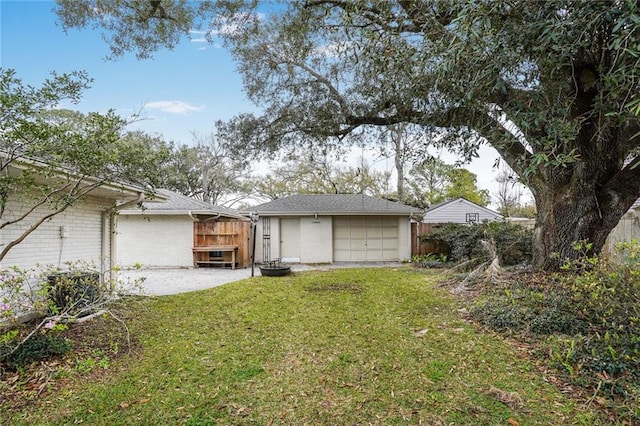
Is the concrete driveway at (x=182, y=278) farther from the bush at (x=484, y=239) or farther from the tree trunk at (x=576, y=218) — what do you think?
the tree trunk at (x=576, y=218)

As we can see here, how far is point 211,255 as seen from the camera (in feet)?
42.3

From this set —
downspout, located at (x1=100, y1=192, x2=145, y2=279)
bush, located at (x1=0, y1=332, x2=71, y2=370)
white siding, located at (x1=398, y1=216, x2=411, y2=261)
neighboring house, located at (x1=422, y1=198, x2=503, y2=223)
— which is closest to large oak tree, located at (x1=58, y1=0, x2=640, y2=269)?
downspout, located at (x1=100, y1=192, x2=145, y2=279)

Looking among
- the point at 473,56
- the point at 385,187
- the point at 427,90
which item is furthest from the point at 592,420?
the point at 385,187

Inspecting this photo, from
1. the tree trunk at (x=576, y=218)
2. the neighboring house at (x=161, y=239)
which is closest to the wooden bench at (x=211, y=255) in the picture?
the neighboring house at (x=161, y=239)

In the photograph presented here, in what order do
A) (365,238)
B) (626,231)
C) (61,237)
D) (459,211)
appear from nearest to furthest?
(61,237) → (626,231) → (365,238) → (459,211)

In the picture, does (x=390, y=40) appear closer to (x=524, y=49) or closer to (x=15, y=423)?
(x=524, y=49)

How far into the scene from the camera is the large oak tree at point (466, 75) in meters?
3.14

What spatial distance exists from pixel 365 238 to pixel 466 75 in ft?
35.8

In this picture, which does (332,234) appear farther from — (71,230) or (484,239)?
(71,230)

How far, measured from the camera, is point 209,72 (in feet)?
32.2

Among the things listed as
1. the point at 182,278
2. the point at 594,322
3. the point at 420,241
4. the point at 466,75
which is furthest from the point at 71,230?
the point at 420,241

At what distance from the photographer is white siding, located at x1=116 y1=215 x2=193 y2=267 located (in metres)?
12.6

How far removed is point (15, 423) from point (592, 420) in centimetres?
461

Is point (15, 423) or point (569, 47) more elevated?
point (569, 47)
